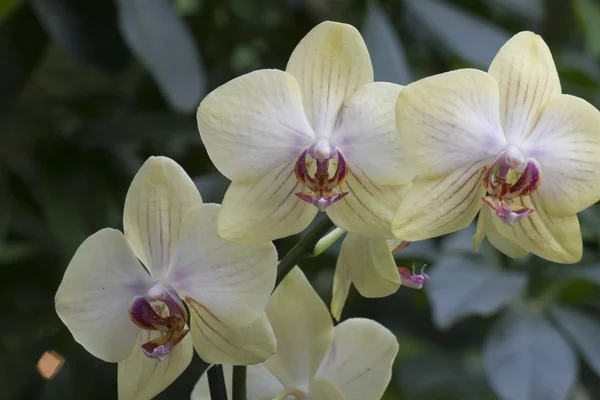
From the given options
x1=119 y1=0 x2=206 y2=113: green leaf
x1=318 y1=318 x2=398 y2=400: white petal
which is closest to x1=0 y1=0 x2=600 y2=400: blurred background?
x1=119 y1=0 x2=206 y2=113: green leaf

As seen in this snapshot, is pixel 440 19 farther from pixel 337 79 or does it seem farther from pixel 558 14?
pixel 337 79

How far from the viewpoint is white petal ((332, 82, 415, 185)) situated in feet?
1.44

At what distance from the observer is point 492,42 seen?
99cm

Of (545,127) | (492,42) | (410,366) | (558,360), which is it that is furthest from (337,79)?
(410,366)

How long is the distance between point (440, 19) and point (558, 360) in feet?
1.53

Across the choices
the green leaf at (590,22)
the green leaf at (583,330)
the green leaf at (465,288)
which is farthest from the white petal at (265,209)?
the green leaf at (590,22)

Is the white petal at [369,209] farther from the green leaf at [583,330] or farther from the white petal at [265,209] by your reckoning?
the green leaf at [583,330]

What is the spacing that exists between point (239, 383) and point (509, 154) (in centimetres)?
22

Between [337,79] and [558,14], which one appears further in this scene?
[558,14]

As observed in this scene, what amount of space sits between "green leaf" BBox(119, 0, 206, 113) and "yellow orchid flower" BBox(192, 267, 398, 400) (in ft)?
1.21

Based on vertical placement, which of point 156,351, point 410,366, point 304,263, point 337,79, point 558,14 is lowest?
point 410,366

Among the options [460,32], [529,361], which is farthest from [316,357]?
[460,32]

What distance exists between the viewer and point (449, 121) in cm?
44

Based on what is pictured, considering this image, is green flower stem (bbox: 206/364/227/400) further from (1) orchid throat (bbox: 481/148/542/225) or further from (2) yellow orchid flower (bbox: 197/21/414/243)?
(1) orchid throat (bbox: 481/148/542/225)
